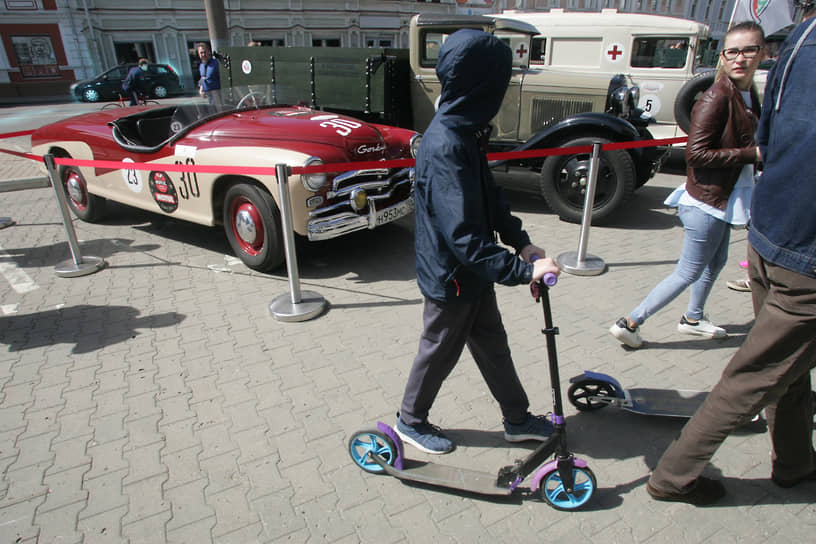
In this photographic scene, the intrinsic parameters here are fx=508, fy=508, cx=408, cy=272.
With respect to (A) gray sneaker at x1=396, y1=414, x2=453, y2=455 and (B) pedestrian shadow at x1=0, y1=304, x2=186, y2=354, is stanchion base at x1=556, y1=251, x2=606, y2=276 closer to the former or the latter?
(A) gray sneaker at x1=396, y1=414, x2=453, y2=455

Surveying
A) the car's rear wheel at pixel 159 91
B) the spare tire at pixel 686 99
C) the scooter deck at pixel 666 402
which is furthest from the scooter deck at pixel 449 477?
the car's rear wheel at pixel 159 91

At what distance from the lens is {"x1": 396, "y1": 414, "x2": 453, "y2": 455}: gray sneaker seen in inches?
A: 97.9

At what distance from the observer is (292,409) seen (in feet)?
9.46

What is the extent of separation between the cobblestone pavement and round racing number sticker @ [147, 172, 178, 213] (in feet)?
1.74

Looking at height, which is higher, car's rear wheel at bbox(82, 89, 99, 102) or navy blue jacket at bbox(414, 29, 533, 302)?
navy blue jacket at bbox(414, 29, 533, 302)

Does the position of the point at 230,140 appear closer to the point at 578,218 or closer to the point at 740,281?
the point at 578,218

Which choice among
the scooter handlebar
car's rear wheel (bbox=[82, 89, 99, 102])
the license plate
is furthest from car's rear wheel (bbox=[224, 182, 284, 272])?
car's rear wheel (bbox=[82, 89, 99, 102])

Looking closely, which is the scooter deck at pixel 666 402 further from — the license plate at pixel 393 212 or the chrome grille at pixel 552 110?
the chrome grille at pixel 552 110

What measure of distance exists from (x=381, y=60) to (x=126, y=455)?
574cm

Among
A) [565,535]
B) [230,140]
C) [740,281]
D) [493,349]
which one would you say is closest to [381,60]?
[230,140]

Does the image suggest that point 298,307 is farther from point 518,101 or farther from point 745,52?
point 518,101

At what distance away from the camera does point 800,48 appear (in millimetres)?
1690

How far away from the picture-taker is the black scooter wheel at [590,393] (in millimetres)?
2681

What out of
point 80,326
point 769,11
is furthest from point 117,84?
point 769,11
